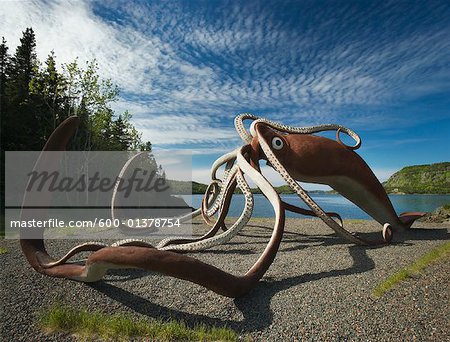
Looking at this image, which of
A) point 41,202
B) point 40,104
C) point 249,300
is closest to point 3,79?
point 40,104

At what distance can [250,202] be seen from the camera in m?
6.48

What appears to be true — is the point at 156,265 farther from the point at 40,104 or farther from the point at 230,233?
the point at 40,104

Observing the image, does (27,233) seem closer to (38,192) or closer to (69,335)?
(38,192)

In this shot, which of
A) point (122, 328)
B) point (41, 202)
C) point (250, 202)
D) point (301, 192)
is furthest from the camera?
point (301, 192)

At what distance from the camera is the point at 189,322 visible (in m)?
4.30

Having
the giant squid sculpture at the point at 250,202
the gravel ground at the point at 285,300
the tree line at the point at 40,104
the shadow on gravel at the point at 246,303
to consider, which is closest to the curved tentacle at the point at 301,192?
the giant squid sculpture at the point at 250,202

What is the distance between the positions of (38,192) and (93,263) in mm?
2361

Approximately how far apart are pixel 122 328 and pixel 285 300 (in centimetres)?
245

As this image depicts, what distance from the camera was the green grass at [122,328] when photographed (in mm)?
3865

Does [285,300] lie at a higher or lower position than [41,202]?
lower

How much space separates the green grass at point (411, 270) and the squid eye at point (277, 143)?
13.4 feet

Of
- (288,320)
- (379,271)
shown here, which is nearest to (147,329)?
(288,320)

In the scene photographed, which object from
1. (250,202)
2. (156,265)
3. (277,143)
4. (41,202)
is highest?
(277,143)

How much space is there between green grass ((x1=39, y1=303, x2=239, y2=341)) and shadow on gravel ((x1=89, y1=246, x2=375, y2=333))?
0.64 ft
